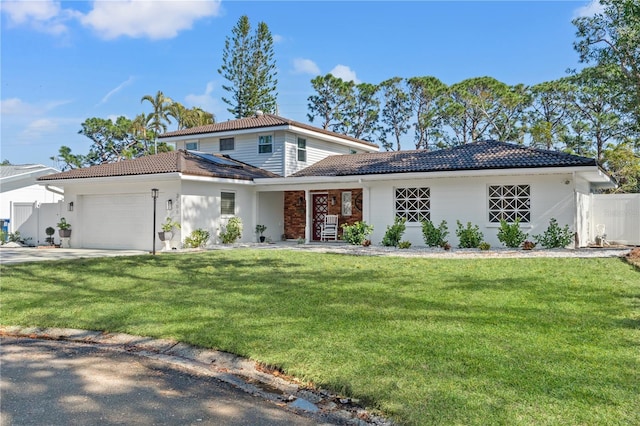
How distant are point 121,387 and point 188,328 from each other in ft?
5.88

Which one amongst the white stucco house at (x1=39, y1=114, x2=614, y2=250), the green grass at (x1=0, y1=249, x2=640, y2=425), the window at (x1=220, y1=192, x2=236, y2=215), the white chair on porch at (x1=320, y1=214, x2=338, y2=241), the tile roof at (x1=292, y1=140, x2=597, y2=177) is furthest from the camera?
the white chair on porch at (x1=320, y1=214, x2=338, y2=241)

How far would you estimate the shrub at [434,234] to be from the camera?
16.2 m

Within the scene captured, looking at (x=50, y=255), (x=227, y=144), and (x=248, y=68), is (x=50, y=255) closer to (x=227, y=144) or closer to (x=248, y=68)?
(x=227, y=144)

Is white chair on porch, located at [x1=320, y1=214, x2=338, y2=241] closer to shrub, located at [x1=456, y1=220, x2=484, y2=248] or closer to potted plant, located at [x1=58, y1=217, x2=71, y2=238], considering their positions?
shrub, located at [x1=456, y1=220, x2=484, y2=248]

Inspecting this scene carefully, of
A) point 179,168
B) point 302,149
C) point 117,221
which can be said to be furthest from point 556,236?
point 117,221

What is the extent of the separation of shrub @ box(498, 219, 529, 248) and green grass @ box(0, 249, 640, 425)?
3.81 meters

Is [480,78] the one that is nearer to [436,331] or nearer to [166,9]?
[166,9]

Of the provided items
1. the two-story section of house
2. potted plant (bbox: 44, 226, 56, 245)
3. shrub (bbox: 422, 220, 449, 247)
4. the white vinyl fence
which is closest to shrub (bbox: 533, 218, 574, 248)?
shrub (bbox: 422, 220, 449, 247)

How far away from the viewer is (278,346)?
521cm

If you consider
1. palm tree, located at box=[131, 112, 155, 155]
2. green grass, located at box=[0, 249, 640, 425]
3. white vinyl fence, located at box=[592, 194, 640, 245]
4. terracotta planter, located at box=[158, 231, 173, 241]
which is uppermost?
palm tree, located at box=[131, 112, 155, 155]

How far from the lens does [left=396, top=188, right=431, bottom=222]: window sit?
17.0 m

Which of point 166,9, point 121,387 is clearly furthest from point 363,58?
point 121,387

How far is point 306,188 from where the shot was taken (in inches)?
752

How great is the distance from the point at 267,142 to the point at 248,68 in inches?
595
